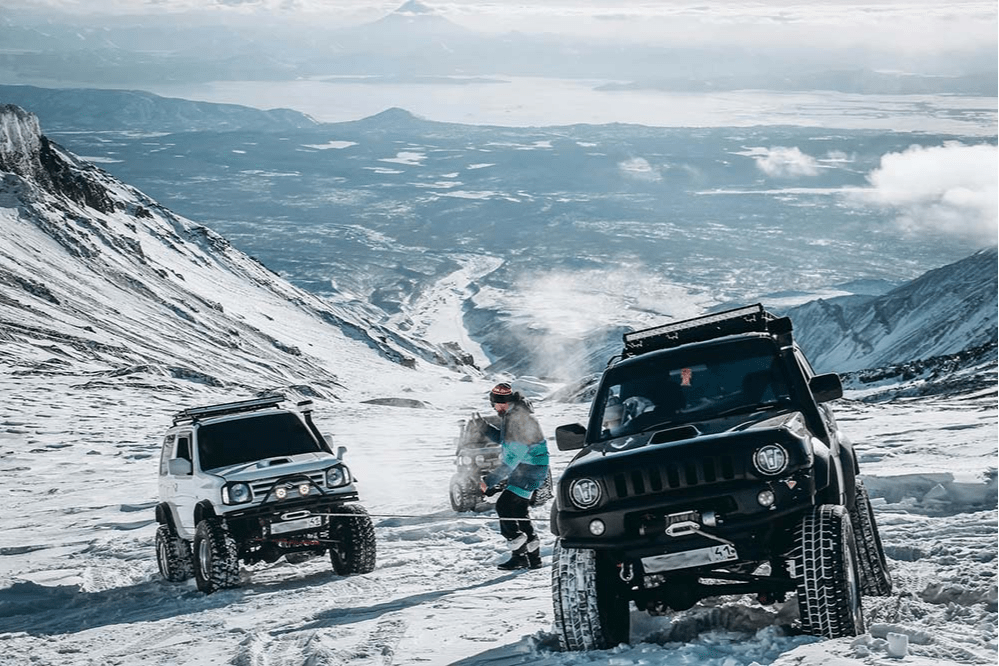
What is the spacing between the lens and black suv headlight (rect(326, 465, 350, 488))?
13.1 metres

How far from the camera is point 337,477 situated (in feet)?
43.1

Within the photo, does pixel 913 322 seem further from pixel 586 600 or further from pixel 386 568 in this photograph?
pixel 586 600

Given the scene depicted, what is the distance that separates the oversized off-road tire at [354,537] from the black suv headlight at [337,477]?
0.83 feet

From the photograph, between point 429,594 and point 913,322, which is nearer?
point 429,594

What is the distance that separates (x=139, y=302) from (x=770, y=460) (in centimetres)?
8528

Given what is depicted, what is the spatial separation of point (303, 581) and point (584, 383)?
105m

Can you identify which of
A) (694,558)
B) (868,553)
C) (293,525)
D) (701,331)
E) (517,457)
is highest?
(701,331)

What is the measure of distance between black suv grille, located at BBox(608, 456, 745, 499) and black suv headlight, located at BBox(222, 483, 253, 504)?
5518mm

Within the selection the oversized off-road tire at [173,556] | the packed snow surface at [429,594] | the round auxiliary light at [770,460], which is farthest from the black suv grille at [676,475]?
the oversized off-road tire at [173,556]

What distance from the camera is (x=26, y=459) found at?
27984 millimetres

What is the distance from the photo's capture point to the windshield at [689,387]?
30.7ft

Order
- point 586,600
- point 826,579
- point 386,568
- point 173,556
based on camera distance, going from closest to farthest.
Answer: point 826,579 < point 586,600 < point 386,568 < point 173,556

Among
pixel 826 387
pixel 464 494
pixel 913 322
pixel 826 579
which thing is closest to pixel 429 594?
pixel 826 387

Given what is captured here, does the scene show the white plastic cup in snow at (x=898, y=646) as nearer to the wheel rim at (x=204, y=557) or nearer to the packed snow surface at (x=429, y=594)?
the packed snow surface at (x=429, y=594)
